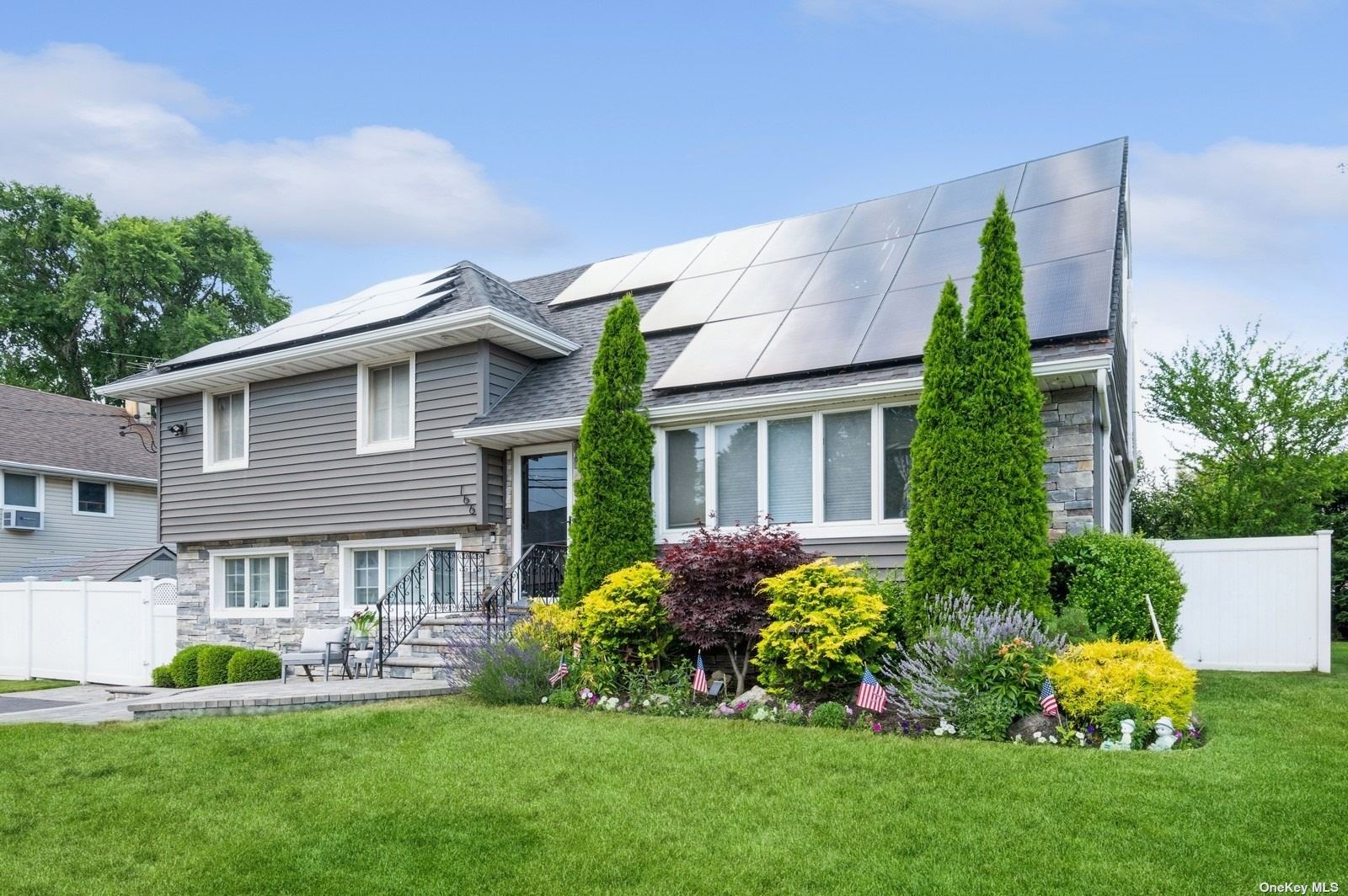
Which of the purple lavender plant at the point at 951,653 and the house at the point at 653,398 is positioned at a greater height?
the house at the point at 653,398

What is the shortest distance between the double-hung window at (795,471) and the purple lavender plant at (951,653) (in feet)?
7.17

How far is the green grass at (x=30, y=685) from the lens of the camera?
13813 millimetres

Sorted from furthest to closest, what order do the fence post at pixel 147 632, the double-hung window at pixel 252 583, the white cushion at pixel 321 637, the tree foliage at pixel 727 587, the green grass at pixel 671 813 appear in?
the fence post at pixel 147 632 → the double-hung window at pixel 252 583 → the white cushion at pixel 321 637 → the tree foliage at pixel 727 587 → the green grass at pixel 671 813

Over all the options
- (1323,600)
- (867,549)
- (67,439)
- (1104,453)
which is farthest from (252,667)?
(67,439)

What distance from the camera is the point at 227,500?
14.2 m

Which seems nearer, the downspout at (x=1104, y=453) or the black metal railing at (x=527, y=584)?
the downspout at (x=1104, y=453)

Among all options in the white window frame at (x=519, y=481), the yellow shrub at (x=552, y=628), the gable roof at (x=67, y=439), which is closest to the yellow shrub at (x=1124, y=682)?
the yellow shrub at (x=552, y=628)

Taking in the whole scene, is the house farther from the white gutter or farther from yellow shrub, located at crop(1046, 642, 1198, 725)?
the white gutter

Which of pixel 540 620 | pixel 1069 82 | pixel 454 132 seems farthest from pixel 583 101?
pixel 540 620

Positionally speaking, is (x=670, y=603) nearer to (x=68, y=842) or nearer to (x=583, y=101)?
(x=68, y=842)

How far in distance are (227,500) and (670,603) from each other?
346 inches

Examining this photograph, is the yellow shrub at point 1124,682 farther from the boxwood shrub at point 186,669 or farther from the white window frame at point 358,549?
the boxwood shrub at point 186,669

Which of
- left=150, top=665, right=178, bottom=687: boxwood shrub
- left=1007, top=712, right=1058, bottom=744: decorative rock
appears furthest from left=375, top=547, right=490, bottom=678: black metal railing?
left=1007, top=712, right=1058, bottom=744: decorative rock

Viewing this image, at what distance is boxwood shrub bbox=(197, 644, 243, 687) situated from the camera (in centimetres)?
1272
